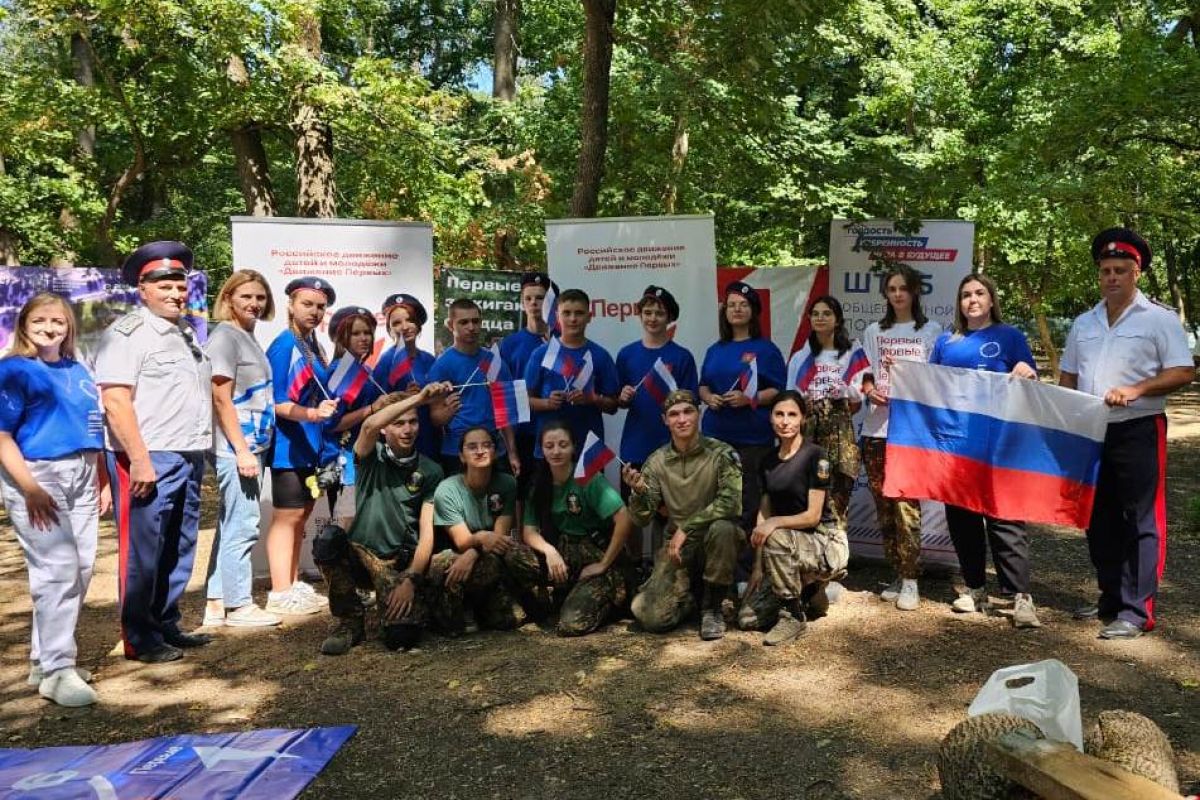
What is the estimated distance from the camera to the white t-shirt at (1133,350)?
16.0 feet

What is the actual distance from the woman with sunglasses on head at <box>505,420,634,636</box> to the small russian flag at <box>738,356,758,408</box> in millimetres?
967

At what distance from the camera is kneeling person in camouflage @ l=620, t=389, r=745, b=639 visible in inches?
204

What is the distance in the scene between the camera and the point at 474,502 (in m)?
5.32

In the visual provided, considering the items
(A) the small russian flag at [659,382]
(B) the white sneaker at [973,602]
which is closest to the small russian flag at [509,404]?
(A) the small russian flag at [659,382]

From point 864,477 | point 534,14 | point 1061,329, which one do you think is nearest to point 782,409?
point 864,477

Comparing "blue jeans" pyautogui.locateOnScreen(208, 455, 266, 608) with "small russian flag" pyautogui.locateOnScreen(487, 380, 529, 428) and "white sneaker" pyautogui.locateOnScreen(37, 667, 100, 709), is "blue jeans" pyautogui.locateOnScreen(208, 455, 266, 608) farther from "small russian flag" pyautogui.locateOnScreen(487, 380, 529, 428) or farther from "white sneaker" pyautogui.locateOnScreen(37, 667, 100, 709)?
"small russian flag" pyautogui.locateOnScreen(487, 380, 529, 428)

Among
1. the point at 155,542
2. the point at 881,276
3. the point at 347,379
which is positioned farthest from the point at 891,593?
the point at 155,542

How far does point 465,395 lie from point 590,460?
36.5 inches

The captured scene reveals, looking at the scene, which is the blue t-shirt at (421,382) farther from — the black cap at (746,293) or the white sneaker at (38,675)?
the white sneaker at (38,675)

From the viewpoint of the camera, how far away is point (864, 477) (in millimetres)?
6789

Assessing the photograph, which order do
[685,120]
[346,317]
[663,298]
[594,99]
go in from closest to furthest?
1. [346,317]
2. [663,298]
3. [594,99]
4. [685,120]

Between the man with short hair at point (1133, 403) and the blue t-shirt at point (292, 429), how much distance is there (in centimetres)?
414

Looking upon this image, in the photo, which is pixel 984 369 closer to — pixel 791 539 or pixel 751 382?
pixel 751 382

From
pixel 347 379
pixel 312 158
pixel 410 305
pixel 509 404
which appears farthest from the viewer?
pixel 312 158
